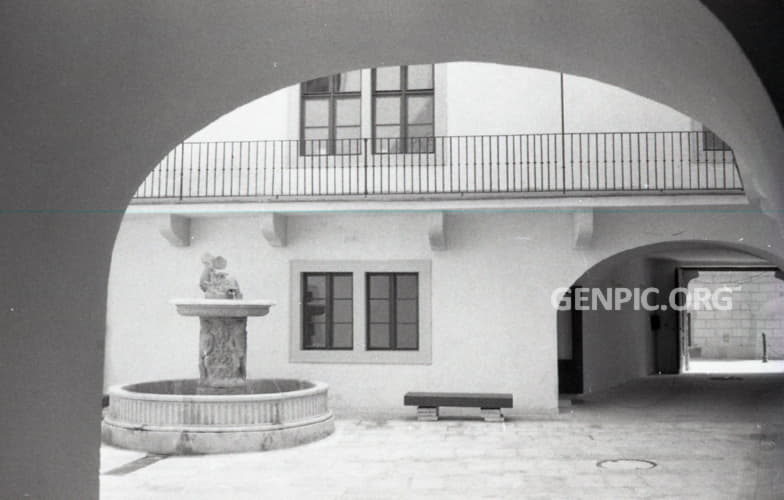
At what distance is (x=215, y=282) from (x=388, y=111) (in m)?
5.05

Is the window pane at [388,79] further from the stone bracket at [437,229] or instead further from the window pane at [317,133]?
the stone bracket at [437,229]

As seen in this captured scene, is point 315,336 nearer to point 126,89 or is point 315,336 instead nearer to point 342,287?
point 342,287

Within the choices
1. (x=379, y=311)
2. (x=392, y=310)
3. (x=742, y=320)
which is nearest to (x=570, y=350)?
(x=392, y=310)

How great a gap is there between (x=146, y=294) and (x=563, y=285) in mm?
7773

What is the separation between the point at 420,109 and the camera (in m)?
15.2

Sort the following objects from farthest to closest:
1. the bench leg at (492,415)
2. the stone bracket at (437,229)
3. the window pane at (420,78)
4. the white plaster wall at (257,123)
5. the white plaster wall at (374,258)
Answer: the white plaster wall at (257,123)
the window pane at (420,78)
the white plaster wall at (374,258)
the stone bracket at (437,229)
the bench leg at (492,415)

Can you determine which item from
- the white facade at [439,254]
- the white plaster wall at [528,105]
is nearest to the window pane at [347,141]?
the white plaster wall at [528,105]

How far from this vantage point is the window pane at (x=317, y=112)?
15.4 meters

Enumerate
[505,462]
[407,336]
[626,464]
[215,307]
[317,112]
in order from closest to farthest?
1. [626,464]
2. [505,462]
3. [215,307]
4. [407,336]
5. [317,112]

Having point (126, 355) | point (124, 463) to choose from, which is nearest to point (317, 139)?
point (126, 355)

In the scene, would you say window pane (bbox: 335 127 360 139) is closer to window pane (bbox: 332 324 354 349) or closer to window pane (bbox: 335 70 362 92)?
window pane (bbox: 335 70 362 92)

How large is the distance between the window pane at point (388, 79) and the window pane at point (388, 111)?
230 mm

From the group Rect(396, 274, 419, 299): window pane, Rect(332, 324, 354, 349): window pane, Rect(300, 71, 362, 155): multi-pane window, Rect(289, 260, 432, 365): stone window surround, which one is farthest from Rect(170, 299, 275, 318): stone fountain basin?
Rect(300, 71, 362, 155): multi-pane window

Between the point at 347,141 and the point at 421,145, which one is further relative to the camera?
the point at 347,141
